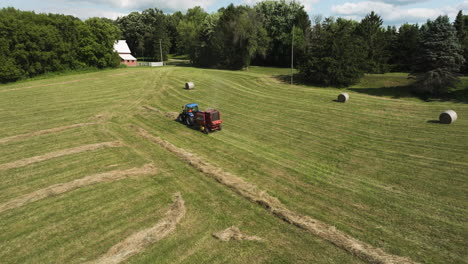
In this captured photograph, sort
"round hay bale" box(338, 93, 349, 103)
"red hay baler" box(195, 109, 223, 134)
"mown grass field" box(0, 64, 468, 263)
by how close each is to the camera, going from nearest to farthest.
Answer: "mown grass field" box(0, 64, 468, 263)
"red hay baler" box(195, 109, 223, 134)
"round hay bale" box(338, 93, 349, 103)

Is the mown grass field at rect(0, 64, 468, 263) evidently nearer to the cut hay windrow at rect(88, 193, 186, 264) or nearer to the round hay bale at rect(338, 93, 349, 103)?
the cut hay windrow at rect(88, 193, 186, 264)

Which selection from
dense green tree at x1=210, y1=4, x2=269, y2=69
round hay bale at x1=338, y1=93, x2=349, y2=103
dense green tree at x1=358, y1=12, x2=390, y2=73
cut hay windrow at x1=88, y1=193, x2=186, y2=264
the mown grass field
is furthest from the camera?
dense green tree at x1=210, y1=4, x2=269, y2=69

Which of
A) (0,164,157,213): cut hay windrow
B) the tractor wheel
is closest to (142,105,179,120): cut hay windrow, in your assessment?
the tractor wheel

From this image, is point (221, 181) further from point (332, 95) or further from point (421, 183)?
point (332, 95)

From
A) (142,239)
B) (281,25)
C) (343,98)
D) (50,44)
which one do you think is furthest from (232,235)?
(281,25)

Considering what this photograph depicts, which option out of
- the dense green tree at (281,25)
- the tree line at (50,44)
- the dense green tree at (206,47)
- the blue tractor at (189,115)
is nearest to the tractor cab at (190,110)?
the blue tractor at (189,115)

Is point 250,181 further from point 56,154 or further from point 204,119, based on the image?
point 56,154
